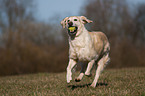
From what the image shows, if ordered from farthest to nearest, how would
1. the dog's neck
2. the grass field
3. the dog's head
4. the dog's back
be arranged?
1. the dog's back
2. the dog's neck
3. the dog's head
4. the grass field

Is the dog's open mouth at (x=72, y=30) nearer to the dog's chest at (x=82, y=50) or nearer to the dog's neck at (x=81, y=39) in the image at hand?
the dog's neck at (x=81, y=39)

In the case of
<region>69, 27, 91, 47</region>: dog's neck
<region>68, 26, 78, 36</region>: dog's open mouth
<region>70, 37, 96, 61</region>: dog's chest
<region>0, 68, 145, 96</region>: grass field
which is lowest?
<region>0, 68, 145, 96</region>: grass field

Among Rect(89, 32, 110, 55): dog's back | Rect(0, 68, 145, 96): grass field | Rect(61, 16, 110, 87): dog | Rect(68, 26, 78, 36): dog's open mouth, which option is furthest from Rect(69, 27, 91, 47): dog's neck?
Rect(0, 68, 145, 96): grass field

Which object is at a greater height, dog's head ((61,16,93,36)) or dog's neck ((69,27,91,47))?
dog's head ((61,16,93,36))

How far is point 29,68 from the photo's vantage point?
17609mm

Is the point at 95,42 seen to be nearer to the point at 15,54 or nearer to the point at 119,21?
the point at 15,54

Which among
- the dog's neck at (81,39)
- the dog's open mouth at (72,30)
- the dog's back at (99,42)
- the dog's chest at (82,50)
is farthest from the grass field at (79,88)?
the dog's open mouth at (72,30)

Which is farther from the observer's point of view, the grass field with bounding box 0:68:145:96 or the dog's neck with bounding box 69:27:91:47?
the dog's neck with bounding box 69:27:91:47

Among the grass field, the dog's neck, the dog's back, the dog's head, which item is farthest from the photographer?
the dog's back

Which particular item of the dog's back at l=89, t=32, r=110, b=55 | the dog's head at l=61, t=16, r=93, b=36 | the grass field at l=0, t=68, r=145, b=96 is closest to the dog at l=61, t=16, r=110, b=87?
the dog's head at l=61, t=16, r=93, b=36

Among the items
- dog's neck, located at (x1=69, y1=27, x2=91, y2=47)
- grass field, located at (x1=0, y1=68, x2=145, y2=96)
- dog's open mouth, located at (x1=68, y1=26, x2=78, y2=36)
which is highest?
dog's open mouth, located at (x1=68, y1=26, x2=78, y2=36)

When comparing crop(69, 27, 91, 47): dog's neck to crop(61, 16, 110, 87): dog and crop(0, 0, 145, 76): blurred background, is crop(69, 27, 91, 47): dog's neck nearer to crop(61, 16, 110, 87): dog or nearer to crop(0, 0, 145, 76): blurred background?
crop(61, 16, 110, 87): dog

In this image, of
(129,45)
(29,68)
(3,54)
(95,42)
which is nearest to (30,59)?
(29,68)

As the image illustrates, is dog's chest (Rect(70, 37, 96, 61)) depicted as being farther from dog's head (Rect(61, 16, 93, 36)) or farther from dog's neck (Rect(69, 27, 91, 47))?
dog's head (Rect(61, 16, 93, 36))
